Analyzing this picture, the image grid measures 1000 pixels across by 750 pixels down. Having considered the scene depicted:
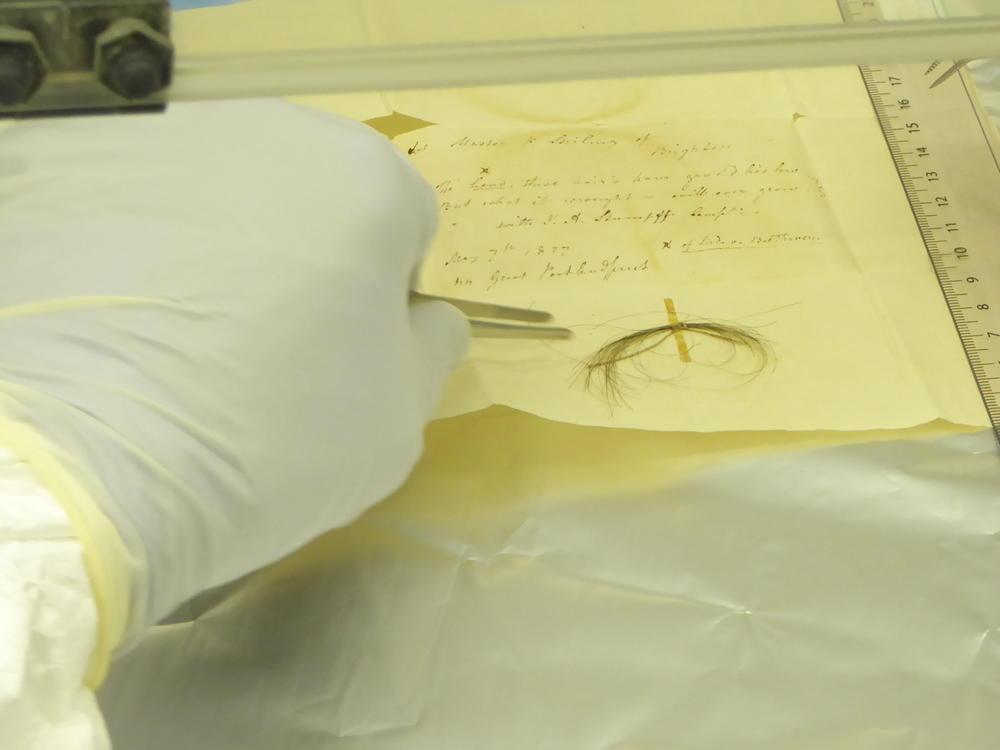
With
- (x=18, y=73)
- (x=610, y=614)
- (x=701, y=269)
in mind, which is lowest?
(x=610, y=614)

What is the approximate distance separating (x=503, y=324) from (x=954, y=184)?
0.46 meters

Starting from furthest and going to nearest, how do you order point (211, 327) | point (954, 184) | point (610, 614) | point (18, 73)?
point (954, 184) → point (610, 614) → point (211, 327) → point (18, 73)

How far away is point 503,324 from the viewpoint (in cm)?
78

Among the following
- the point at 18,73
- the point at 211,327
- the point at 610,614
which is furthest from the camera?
the point at 610,614

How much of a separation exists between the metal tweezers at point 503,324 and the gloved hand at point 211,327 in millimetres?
66

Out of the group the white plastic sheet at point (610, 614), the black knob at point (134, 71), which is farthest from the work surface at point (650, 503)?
the black knob at point (134, 71)

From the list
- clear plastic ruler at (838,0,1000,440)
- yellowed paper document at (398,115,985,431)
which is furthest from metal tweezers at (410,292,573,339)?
clear plastic ruler at (838,0,1000,440)

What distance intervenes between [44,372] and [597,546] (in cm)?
39

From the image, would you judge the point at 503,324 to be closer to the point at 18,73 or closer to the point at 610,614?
the point at 610,614

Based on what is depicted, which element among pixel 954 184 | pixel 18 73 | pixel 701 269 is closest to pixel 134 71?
pixel 18 73

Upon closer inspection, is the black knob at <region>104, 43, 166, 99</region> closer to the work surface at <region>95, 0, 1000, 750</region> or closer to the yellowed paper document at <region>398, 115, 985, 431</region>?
the work surface at <region>95, 0, 1000, 750</region>

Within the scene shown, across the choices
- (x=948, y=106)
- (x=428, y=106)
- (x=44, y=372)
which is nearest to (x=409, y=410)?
(x=44, y=372)

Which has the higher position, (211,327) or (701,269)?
(701,269)

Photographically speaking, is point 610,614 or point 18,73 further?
point 610,614
